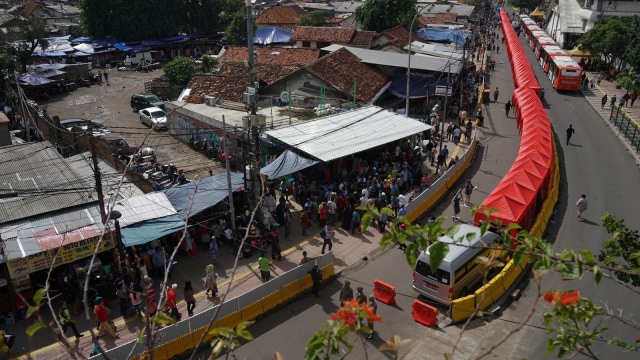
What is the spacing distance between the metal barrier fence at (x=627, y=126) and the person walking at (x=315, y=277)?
69.8 ft

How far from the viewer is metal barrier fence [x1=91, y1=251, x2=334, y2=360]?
1069 centimetres

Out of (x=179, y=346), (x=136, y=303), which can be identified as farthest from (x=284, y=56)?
(x=179, y=346)

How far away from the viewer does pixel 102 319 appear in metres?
11.9

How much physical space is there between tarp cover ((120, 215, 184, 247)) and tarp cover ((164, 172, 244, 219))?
54 centimetres

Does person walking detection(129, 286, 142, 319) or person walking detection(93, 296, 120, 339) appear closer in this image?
person walking detection(93, 296, 120, 339)

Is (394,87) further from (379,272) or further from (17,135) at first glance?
(17,135)

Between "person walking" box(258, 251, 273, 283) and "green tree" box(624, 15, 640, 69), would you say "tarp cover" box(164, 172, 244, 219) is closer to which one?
"person walking" box(258, 251, 273, 283)

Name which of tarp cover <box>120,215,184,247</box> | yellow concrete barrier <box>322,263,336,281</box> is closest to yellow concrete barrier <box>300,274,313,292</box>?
yellow concrete barrier <box>322,263,336,281</box>

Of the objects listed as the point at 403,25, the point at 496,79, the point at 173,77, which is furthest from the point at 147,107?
the point at 496,79

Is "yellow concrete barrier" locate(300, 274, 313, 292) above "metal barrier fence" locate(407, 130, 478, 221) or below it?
below

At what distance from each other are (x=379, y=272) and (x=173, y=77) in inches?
1033

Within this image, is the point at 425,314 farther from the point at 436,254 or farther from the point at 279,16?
the point at 279,16

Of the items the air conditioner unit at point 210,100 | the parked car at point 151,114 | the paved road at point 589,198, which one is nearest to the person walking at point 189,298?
the paved road at point 589,198

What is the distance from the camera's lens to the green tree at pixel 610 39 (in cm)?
4197
